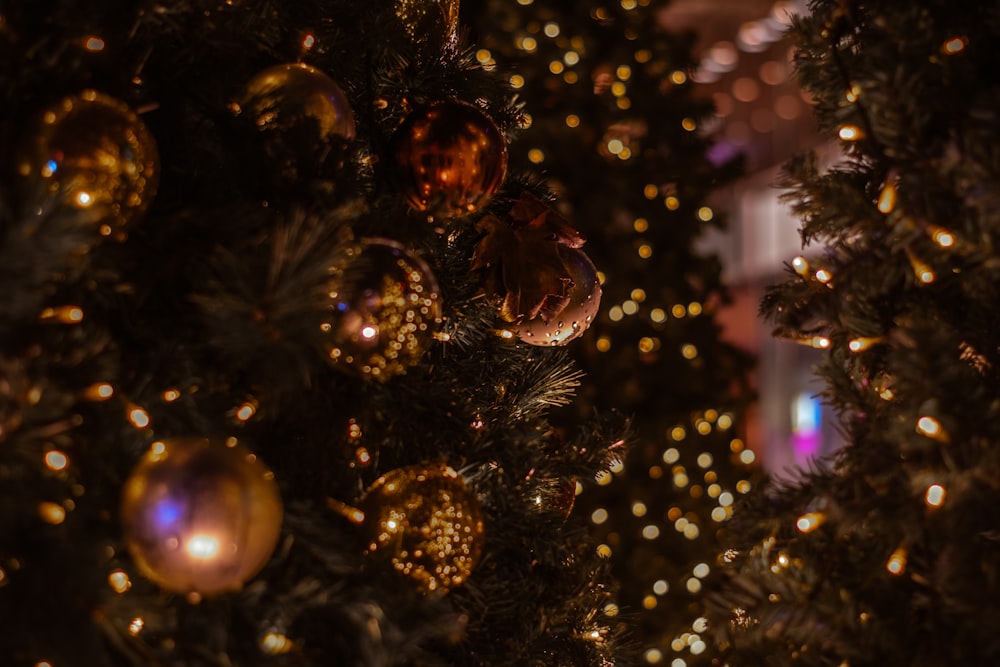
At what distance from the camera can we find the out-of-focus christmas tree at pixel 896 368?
0.83 meters

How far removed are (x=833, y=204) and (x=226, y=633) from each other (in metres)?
0.76

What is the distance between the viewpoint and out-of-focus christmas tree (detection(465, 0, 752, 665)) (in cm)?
250

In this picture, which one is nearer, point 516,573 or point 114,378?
point 114,378

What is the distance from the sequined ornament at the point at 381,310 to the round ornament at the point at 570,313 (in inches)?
9.2

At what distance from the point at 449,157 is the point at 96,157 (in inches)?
14.7

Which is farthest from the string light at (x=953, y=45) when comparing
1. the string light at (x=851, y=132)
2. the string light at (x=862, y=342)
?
the string light at (x=862, y=342)

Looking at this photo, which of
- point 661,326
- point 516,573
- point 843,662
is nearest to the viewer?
point 843,662

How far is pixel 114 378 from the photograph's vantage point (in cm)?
77

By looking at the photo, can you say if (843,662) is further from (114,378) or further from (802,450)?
(802,450)

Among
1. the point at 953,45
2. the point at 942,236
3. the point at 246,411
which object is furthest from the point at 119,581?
the point at 953,45

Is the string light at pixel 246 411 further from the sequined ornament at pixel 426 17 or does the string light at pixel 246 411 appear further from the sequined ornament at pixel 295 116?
the sequined ornament at pixel 426 17

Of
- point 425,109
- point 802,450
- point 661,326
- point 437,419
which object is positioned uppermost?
point 425,109

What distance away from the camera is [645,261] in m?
2.61

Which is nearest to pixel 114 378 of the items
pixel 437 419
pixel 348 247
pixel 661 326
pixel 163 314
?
pixel 163 314
